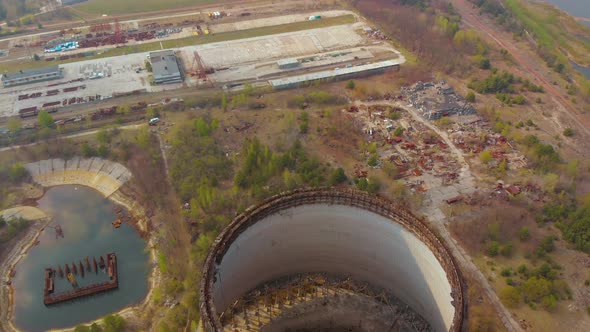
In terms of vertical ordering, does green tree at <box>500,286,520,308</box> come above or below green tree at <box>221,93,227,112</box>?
below

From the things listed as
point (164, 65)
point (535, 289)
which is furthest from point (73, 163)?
point (535, 289)

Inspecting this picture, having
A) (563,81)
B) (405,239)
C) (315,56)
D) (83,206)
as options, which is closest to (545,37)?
(563,81)

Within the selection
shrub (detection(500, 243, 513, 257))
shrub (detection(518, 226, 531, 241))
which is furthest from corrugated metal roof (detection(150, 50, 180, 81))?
shrub (detection(518, 226, 531, 241))

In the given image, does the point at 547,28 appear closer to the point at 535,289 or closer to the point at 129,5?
the point at 535,289

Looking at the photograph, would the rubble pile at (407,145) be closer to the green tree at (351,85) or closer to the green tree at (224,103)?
the green tree at (351,85)

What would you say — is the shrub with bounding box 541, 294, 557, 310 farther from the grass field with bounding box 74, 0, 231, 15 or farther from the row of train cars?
the grass field with bounding box 74, 0, 231, 15

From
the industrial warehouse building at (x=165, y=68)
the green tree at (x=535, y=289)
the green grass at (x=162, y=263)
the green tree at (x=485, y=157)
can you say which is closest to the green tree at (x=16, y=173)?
the green grass at (x=162, y=263)
